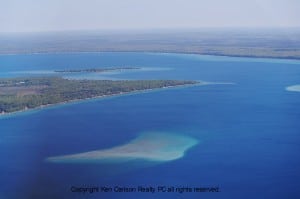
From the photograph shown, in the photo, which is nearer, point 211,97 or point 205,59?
point 211,97

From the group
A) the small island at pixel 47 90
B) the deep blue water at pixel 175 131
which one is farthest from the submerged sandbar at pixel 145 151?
the small island at pixel 47 90

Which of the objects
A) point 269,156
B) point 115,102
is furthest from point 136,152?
point 269,156

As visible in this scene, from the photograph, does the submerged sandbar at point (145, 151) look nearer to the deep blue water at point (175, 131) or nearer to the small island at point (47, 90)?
the deep blue water at point (175, 131)

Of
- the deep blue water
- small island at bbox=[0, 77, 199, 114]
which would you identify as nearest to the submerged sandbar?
the deep blue water

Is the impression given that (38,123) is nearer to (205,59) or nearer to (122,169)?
(122,169)

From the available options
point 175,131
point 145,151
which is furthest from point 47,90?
point 175,131

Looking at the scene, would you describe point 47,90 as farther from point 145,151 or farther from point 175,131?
point 175,131
